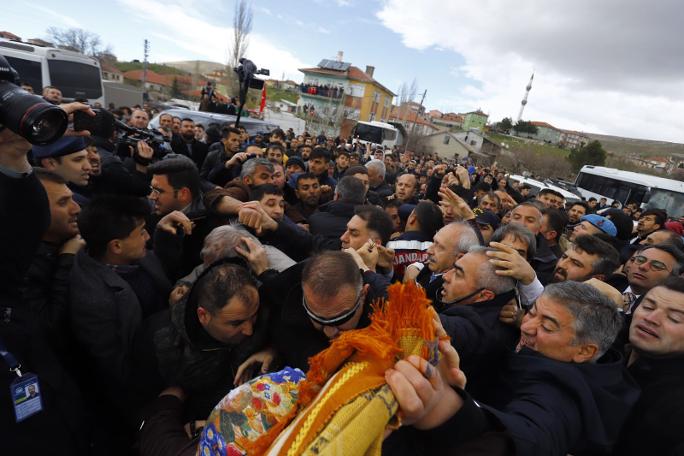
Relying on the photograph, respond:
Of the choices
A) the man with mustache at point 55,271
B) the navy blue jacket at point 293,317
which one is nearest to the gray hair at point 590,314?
the navy blue jacket at point 293,317

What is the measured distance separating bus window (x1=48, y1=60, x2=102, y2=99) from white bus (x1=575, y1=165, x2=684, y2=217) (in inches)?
887

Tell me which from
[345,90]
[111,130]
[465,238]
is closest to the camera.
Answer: [465,238]

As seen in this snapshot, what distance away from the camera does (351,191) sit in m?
3.96

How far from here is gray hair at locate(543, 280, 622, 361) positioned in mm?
1694

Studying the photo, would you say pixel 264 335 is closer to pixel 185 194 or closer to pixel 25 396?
pixel 25 396

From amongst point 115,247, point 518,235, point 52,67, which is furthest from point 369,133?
point 115,247

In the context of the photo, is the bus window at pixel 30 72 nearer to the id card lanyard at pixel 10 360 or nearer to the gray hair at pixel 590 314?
the id card lanyard at pixel 10 360

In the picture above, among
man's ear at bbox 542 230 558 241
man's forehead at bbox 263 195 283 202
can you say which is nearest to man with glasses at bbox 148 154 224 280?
man's forehead at bbox 263 195 283 202

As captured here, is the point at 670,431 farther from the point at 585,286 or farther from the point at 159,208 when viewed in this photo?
the point at 159,208

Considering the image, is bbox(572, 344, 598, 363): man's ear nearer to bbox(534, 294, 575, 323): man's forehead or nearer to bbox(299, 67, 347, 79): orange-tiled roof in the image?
bbox(534, 294, 575, 323): man's forehead

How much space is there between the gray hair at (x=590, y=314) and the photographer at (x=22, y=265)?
7.33 ft

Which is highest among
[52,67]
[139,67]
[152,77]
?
[139,67]

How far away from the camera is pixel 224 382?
1.98 m

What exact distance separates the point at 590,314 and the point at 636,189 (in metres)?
18.8
